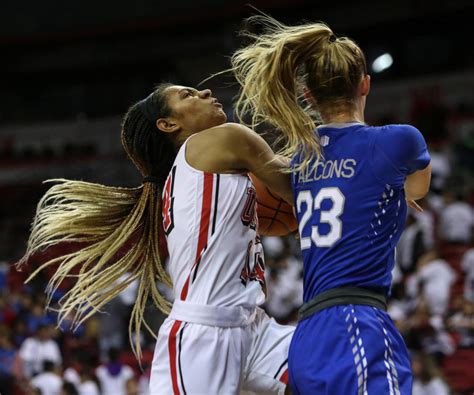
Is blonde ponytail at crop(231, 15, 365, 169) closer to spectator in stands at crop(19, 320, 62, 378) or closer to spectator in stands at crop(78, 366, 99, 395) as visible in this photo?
spectator in stands at crop(78, 366, 99, 395)

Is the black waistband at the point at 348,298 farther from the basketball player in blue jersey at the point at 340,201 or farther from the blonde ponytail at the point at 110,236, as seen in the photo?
the blonde ponytail at the point at 110,236

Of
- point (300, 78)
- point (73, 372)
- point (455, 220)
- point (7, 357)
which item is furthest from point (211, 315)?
point (455, 220)

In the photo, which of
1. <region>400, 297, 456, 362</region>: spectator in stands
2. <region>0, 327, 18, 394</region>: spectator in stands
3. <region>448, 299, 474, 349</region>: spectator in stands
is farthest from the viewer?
<region>0, 327, 18, 394</region>: spectator in stands

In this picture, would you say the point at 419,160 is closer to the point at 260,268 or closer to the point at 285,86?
the point at 285,86

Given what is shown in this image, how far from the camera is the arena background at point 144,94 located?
10336mm

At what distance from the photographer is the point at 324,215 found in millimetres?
3221

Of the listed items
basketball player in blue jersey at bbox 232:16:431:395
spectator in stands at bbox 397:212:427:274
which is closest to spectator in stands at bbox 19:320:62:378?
spectator in stands at bbox 397:212:427:274

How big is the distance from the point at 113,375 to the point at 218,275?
6404mm

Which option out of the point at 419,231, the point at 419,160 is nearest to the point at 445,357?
the point at 419,231

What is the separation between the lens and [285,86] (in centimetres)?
342

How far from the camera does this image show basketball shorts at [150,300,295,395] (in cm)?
344

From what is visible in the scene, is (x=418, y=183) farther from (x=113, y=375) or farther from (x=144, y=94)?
(x=144, y=94)

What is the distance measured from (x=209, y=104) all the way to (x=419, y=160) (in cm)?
112

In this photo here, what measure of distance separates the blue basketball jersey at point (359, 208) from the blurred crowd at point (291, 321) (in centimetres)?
492
